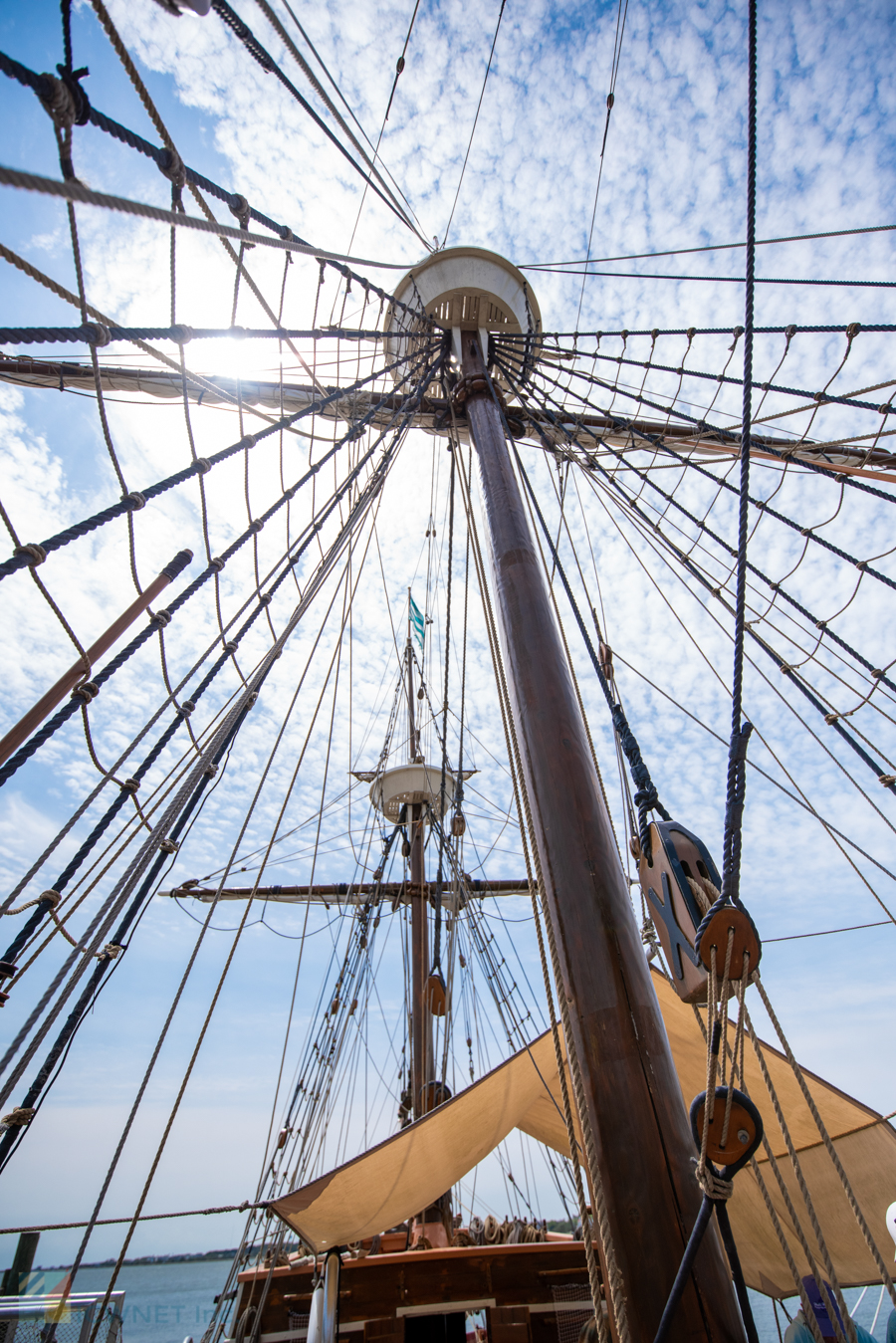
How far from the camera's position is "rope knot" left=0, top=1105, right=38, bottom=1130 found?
239cm

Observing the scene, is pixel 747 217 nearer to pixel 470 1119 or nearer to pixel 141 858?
pixel 141 858

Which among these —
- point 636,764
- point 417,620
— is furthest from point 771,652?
point 417,620

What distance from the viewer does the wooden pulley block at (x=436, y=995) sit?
8.47 metres

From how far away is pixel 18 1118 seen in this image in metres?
2.42

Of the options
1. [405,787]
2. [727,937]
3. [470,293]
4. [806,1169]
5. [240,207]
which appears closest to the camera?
[727,937]

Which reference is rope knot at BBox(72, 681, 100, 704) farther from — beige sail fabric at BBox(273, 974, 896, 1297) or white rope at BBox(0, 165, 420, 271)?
beige sail fabric at BBox(273, 974, 896, 1297)

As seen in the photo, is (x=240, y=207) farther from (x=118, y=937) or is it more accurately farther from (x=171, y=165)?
(x=118, y=937)

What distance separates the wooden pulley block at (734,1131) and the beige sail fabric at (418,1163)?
2495 mm

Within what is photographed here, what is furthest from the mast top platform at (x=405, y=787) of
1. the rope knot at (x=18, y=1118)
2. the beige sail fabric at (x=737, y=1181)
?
the rope knot at (x=18, y=1118)

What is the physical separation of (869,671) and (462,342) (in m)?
4.10

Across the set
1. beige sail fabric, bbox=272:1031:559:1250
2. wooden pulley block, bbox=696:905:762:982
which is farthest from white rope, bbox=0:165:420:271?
beige sail fabric, bbox=272:1031:559:1250

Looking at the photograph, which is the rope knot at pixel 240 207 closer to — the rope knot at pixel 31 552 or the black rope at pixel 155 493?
the black rope at pixel 155 493

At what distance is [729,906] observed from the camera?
1639 mm

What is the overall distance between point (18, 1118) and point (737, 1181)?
483 cm
